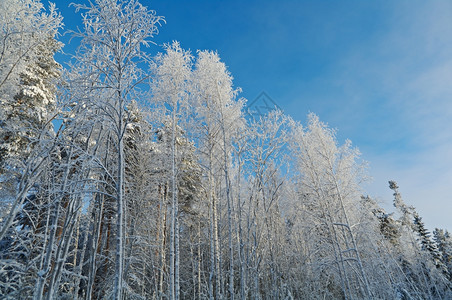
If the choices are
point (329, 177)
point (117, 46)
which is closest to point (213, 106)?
point (117, 46)

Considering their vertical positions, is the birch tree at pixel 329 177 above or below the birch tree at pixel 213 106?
below

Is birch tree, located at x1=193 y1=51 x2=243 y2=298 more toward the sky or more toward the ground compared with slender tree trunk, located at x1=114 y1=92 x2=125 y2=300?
more toward the sky

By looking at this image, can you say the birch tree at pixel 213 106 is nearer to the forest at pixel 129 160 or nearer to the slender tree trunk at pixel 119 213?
the forest at pixel 129 160

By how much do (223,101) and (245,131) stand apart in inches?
64.2

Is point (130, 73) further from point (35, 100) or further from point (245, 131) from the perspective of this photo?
point (35, 100)

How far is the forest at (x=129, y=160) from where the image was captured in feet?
18.9

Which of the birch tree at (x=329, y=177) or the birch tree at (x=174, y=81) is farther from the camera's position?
the birch tree at (x=329, y=177)

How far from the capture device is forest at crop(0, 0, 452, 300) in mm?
5766

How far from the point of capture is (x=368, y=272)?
497 inches

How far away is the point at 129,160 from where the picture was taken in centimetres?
1153

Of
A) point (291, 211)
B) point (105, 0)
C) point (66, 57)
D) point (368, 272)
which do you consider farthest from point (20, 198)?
point (368, 272)

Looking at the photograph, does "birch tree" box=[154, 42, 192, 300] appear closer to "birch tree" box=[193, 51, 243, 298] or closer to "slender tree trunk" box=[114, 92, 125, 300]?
"birch tree" box=[193, 51, 243, 298]

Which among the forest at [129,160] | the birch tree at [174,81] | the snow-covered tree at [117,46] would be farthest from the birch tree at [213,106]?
the snow-covered tree at [117,46]

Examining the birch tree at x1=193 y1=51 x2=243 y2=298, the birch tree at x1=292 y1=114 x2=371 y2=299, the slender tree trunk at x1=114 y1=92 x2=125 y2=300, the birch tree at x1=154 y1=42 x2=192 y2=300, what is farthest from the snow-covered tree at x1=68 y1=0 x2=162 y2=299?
the birch tree at x1=292 y1=114 x2=371 y2=299
